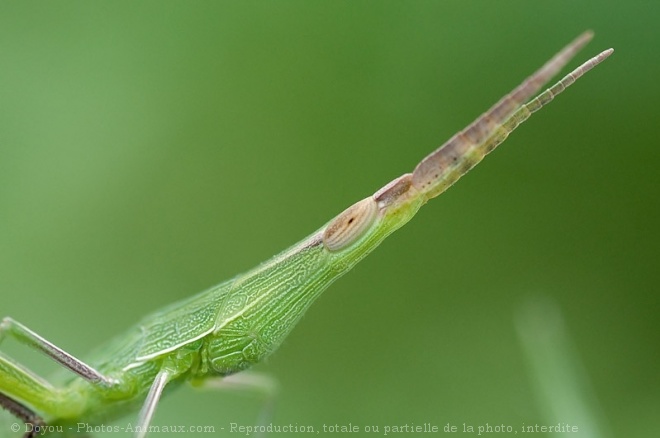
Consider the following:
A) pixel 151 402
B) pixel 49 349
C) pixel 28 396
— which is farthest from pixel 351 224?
pixel 28 396

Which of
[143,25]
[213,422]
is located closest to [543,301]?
[213,422]

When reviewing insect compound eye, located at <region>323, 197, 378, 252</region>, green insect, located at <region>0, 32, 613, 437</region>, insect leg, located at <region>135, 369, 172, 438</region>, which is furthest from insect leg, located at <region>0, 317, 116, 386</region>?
insect compound eye, located at <region>323, 197, 378, 252</region>

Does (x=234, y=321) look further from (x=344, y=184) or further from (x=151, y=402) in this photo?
(x=344, y=184)

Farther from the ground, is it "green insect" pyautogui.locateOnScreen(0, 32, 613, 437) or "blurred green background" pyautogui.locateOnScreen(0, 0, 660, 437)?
"blurred green background" pyautogui.locateOnScreen(0, 0, 660, 437)

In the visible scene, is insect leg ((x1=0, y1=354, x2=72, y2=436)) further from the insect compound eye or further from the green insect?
the insect compound eye

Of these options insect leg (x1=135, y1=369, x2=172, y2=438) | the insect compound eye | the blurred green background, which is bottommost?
insect leg (x1=135, y1=369, x2=172, y2=438)
